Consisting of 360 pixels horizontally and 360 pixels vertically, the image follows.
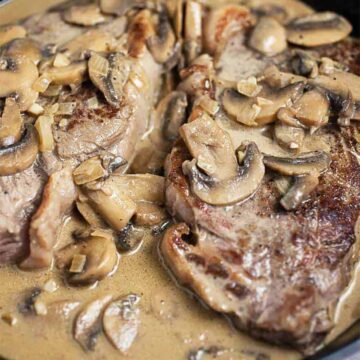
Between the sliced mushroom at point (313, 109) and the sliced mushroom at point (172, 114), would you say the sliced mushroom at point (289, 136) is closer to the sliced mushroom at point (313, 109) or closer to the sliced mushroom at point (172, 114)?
the sliced mushroom at point (313, 109)

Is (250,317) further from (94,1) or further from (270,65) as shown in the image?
(94,1)

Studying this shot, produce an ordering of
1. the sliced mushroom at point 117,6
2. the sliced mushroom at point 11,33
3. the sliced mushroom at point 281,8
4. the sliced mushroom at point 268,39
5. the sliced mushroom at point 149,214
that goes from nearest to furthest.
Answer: the sliced mushroom at point 149,214
the sliced mushroom at point 11,33
the sliced mushroom at point 268,39
the sliced mushroom at point 117,6
the sliced mushroom at point 281,8

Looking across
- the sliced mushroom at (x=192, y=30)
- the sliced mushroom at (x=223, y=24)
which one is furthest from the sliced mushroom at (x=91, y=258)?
the sliced mushroom at (x=223, y=24)

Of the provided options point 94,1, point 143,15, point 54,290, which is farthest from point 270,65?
point 54,290

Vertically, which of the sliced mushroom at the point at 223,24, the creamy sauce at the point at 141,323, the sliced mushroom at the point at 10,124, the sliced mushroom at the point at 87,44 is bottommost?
the creamy sauce at the point at 141,323

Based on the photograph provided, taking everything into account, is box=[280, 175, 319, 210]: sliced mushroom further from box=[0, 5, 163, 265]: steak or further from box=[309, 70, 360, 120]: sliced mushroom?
box=[0, 5, 163, 265]: steak

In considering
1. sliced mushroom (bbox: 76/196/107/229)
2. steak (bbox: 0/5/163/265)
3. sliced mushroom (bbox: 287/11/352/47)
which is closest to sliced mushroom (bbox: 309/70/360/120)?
sliced mushroom (bbox: 287/11/352/47)

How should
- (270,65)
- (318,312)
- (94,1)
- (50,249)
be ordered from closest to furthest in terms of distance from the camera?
(318,312)
(50,249)
(270,65)
(94,1)
